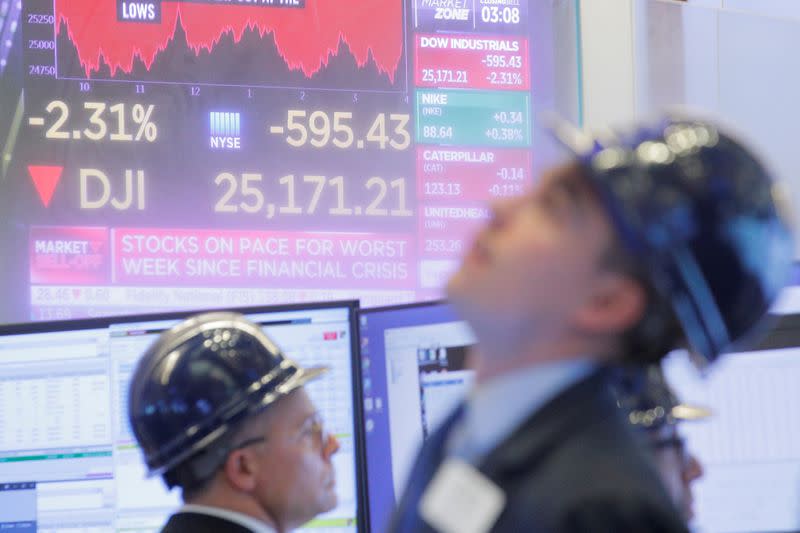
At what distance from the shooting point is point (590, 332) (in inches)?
37.2

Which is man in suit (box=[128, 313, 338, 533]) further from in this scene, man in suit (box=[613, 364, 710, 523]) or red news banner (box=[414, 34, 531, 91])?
red news banner (box=[414, 34, 531, 91])

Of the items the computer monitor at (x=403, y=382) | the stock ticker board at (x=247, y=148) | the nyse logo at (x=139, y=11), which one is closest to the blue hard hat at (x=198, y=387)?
the computer monitor at (x=403, y=382)

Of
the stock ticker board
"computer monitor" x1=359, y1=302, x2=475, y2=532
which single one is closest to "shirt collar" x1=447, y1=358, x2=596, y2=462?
"computer monitor" x1=359, y1=302, x2=475, y2=532

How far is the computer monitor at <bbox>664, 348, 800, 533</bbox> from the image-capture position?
202 cm

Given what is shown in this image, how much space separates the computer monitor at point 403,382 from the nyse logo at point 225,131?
3.87 ft

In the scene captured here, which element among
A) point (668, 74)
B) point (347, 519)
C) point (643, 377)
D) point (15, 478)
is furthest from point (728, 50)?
point (643, 377)

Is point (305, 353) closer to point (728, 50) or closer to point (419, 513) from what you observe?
point (419, 513)

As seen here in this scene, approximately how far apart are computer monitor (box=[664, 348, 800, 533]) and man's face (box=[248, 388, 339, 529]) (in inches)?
26.3

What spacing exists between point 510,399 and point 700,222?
0.21 meters

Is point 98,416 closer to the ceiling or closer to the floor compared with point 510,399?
closer to the floor

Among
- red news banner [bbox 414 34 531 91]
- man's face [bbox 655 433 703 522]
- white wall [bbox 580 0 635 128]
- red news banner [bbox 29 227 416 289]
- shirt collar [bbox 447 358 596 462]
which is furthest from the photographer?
white wall [bbox 580 0 635 128]

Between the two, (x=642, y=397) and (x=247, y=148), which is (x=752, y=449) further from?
(x=247, y=148)

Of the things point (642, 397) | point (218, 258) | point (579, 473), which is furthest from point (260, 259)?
point (579, 473)

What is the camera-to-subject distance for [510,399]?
3.08ft
